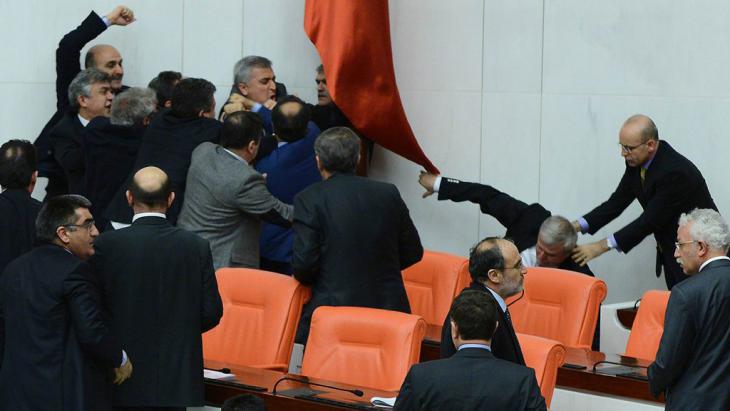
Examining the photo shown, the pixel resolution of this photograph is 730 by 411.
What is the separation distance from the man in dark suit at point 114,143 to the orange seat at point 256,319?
1.10 metres

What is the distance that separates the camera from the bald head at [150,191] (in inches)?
189

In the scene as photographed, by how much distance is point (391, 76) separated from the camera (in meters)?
7.50

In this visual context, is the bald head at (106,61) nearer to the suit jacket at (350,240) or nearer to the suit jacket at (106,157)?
the suit jacket at (106,157)

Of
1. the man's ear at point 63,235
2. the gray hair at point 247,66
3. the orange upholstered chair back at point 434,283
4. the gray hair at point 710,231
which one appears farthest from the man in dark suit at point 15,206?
the gray hair at point 710,231

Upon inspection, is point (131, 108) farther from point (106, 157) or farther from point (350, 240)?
point (350, 240)

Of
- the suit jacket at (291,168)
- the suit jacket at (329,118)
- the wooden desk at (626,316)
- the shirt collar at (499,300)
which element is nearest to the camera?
the shirt collar at (499,300)

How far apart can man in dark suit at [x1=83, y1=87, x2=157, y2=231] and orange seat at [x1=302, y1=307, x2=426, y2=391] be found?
179 centimetres

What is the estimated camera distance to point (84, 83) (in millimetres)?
7121

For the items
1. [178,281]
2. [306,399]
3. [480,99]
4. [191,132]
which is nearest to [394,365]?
[306,399]

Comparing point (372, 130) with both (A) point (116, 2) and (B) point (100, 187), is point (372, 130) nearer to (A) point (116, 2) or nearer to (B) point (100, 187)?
(B) point (100, 187)

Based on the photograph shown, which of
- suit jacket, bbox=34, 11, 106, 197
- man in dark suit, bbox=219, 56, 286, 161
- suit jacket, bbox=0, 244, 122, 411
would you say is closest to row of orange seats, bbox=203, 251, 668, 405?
suit jacket, bbox=0, 244, 122, 411

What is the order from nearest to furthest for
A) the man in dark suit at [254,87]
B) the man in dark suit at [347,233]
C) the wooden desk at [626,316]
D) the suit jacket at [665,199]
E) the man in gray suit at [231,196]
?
1. the man in dark suit at [347,233]
2. the man in gray suit at [231,196]
3. the suit jacket at [665,199]
4. the wooden desk at [626,316]
5. the man in dark suit at [254,87]

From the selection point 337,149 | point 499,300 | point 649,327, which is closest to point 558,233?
point 649,327

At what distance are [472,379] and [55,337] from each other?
1.60 meters
